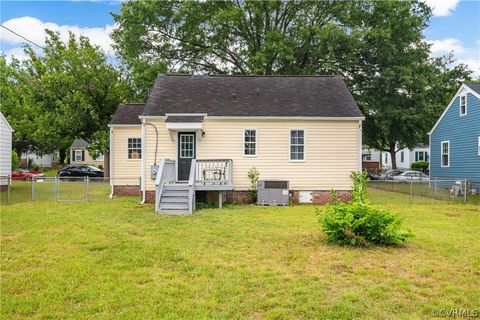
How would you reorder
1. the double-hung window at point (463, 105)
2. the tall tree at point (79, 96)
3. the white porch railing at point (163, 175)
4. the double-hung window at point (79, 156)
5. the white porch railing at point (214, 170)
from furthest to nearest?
the double-hung window at point (79, 156)
the tall tree at point (79, 96)
the double-hung window at point (463, 105)
the white porch railing at point (214, 170)
the white porch railing at point (163, 175)

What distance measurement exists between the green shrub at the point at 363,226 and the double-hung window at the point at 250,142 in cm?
796

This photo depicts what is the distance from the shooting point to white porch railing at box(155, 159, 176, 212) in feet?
41.5

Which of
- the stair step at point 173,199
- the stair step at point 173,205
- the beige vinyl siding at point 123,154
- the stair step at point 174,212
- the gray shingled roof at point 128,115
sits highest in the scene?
the gray shingled roof at point 128,115

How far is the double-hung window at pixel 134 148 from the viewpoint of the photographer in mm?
18062

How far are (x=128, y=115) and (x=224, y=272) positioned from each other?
14.4 metres

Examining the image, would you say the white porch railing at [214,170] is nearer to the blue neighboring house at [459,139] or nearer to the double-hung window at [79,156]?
the blue neighboring house at [459,139]

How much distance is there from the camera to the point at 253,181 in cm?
1516

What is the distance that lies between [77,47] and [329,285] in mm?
28228

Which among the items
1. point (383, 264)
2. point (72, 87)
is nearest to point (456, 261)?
point (383, 264)

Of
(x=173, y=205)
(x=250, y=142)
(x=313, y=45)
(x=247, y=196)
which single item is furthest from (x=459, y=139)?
(x=173, y=205)

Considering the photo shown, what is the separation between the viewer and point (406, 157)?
49.7m

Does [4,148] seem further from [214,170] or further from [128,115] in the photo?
[214,170]

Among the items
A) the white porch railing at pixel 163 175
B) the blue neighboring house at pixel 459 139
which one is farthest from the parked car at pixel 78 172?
the blue neighboring house at pixel 459 139

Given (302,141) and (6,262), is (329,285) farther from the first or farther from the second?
(302,141)
